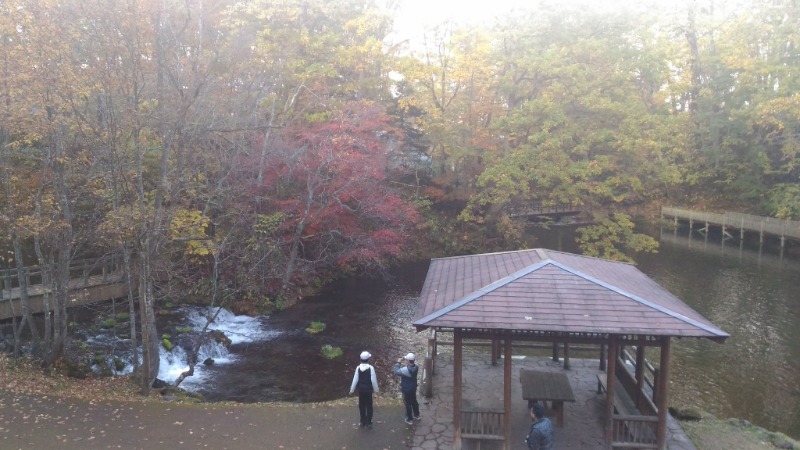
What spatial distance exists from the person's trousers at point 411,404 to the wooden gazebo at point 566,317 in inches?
39.8

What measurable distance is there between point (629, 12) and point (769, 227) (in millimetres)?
18306

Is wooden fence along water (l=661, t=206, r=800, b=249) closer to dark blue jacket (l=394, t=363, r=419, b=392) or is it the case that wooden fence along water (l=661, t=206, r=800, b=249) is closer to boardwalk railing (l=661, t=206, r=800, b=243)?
boardwalk railing (l=661, t=206, r=800, b=243)

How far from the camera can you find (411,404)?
10.2 m

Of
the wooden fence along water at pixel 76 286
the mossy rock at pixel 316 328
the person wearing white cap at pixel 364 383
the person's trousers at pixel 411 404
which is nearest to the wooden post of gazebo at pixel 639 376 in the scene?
the person's trousers at pixel 411 404

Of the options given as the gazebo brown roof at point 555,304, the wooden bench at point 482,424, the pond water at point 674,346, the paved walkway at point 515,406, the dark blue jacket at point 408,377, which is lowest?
the pond water at point 674,346

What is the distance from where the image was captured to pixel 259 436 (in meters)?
9.74

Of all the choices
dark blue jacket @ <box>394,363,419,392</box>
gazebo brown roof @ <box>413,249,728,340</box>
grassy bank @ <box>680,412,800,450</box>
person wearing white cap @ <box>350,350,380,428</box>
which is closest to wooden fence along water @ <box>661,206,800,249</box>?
grassy bank @ <box>680,412,800,450</box>

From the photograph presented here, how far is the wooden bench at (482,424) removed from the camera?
936 centimetres

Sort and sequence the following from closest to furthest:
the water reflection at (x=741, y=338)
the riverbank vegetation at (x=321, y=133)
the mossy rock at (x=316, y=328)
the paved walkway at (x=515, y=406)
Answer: the paved walkway at (x=515, y=406), the riverbank vegetation at (x=321, y=133), the water reflection at (x=741, y=338), the mossy rock at (x=316, y=328)

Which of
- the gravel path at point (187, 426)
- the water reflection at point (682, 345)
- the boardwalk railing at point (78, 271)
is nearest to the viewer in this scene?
the gravel path at point (187, 426)

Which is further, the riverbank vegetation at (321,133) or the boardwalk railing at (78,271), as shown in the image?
the boardwalk railing at (78,271)

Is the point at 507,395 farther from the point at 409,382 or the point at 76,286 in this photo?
the point at 76,286

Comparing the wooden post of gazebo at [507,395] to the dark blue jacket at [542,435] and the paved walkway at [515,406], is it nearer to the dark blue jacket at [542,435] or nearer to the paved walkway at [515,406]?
the paved walkway at [515,406]

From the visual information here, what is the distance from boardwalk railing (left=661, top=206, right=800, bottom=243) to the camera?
30875mm
